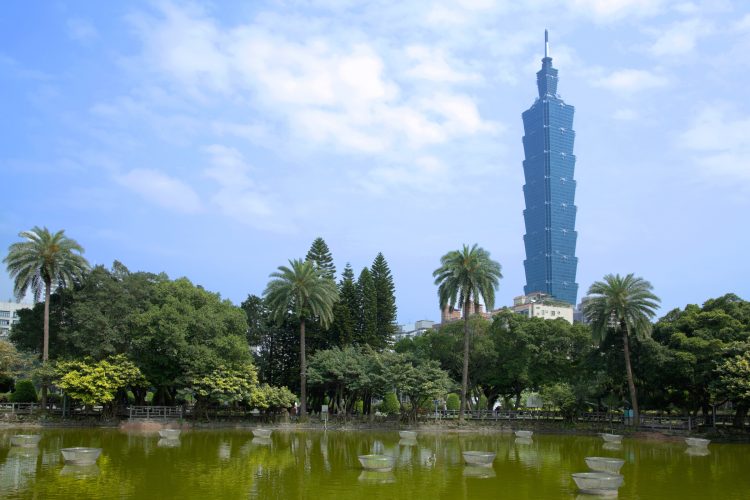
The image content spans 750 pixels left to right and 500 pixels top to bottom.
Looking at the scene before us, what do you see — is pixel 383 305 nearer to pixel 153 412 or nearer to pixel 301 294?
pixel 301 294

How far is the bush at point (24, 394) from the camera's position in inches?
2042

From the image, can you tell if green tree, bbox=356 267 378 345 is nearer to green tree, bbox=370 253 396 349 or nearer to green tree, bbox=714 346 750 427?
green tree, bbox=370 253 396 349

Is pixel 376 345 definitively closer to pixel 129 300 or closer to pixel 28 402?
pixel 129 300

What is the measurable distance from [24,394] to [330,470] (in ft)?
125

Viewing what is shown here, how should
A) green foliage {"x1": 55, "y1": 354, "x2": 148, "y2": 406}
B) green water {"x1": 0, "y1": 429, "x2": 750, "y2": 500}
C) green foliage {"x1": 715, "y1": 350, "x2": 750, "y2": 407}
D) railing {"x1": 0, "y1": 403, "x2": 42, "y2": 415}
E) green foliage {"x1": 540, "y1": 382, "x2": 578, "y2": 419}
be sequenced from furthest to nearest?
green foliage {"x1": 540, "y1": 382, "x2": 578, "y2": 419} < railing {"x1": 0, "y1": 403, "x2": 42, "y2": 415} < green foliage {"x1": 55, "y1": 354, "x2": 148, "y2": 406} < green foliage {"x1": 715, "y1": 350, "x2": 750, "y2": 407} < green water {"x1": 0, "y1": 429, "x2": 750, "y2": 500}

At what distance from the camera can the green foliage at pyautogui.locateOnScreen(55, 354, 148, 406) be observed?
4509 centimetres

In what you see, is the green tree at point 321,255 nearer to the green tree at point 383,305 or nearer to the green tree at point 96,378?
the green tree at point 383,305

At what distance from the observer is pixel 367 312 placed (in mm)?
64125

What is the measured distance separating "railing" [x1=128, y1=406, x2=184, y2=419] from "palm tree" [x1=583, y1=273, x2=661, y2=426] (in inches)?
1300

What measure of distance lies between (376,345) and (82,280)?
28133 millimetres

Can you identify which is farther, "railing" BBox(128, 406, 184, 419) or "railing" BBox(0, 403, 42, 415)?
"railing" BBox(128, 406, 184, 419)

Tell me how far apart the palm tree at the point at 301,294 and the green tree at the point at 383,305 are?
1097 cm

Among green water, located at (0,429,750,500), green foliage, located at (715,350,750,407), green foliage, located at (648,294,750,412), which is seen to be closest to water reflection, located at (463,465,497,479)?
green water, located at (0,429,750,500)

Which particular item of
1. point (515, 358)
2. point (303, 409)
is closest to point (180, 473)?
point (303, 409)
